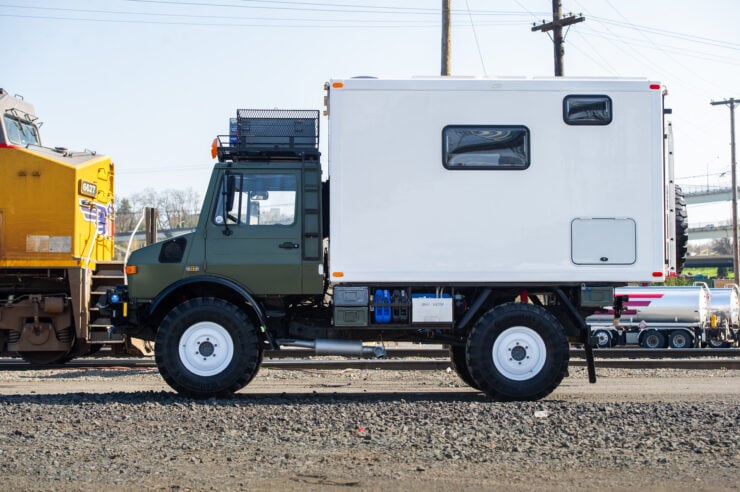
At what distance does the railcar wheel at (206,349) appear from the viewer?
9.32 m

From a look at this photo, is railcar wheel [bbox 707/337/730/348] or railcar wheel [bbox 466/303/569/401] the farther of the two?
railcar wheel [bbox 707/337/730/348]

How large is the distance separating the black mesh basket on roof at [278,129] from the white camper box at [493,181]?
605 millimetres

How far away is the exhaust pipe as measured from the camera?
963 centimetres

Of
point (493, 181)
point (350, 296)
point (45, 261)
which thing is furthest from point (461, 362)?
point (45, 261)

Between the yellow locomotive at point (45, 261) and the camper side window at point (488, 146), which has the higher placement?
the camper side window at point (488, 146)

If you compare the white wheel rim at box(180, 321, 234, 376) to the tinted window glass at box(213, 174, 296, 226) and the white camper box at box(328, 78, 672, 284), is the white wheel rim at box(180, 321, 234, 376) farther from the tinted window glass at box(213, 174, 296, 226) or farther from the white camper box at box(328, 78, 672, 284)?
the white camper box at box(328, 78, 672, 284)

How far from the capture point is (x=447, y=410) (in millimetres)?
8305

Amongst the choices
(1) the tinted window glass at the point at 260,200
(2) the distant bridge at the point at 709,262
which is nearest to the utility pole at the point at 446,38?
(1) the tinted window glass at the point at 260,200

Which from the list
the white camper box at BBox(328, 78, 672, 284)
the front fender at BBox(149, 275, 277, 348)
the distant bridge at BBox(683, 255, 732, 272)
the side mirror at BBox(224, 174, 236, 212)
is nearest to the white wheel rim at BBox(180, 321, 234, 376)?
the front fender at BBox(149, 275, 277, 348)

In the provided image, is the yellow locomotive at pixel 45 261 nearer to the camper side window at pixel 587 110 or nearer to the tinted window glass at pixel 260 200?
the tinted window glass at pixel 260 200

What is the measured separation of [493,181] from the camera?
9.36 metres

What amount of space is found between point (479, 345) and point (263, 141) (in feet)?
11.9

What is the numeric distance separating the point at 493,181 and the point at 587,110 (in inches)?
55.8

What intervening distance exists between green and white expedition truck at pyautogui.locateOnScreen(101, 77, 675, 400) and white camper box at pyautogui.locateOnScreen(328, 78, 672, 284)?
0.02m
